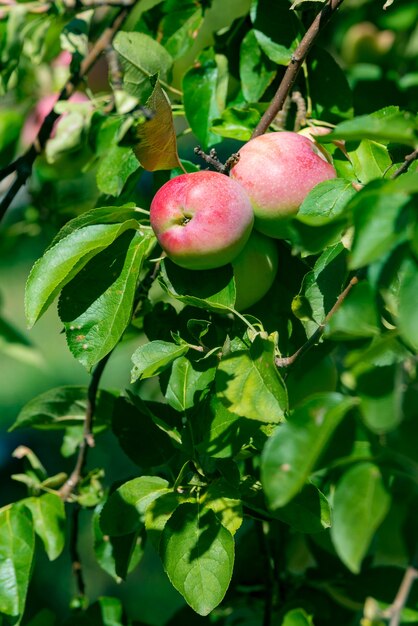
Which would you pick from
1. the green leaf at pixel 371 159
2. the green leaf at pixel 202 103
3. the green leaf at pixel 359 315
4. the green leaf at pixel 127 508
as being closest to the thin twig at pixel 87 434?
the green leaf at pixel 127 508

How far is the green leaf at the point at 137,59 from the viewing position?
0.97m

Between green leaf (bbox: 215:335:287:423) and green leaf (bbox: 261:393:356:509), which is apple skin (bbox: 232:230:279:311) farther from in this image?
green leaf (bbox: 261:393:356:509)

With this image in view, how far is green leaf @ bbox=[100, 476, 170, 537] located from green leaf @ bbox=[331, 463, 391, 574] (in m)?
0.35

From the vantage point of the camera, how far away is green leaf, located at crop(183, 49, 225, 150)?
1.03 m

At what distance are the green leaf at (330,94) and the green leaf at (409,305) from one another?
522mm

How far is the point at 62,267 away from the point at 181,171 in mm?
218

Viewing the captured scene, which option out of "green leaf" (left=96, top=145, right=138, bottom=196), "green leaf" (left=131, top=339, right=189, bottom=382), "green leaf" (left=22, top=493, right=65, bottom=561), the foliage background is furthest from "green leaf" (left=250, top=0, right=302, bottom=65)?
"green leaf" (left=22, top=493, right=65, bottom=561)

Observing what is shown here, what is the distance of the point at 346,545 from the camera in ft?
1.65

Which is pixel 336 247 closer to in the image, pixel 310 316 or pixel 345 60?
pixel 310 316

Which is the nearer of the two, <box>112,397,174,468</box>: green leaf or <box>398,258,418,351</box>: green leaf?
<box>398,258,418,351</box>: green leaf

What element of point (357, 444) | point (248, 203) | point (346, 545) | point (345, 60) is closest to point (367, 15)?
point (345, 60)

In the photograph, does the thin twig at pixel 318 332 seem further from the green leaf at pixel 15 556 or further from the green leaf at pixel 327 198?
the green leaf at pixel 15 556

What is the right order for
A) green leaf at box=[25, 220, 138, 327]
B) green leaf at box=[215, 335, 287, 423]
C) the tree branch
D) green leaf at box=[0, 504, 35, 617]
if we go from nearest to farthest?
green leaf at box=[215, 335, 287, 423] → green leaf at box=[25, 220, 138, 327] → green leaf at box=[0, 504, 35, 617] → the tree branch

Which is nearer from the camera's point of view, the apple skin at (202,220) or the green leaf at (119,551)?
the apple skin at (202,220)
